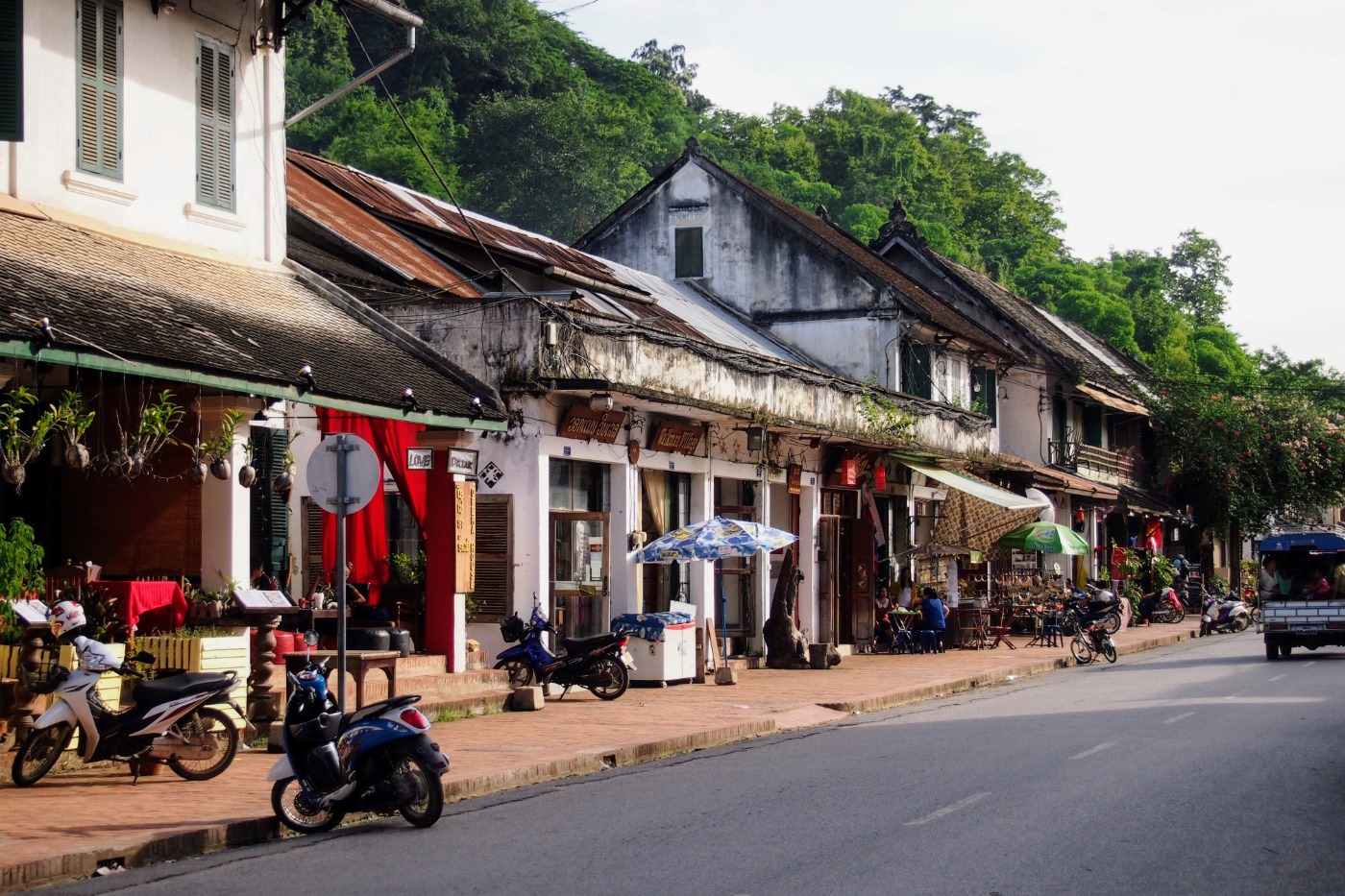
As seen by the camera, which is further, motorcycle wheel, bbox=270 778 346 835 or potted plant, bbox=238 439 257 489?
potted plant, bbox=238 439 257 489

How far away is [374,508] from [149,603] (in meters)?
5.04

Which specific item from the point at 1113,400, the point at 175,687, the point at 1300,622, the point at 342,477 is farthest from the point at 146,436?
the point at 1113,400

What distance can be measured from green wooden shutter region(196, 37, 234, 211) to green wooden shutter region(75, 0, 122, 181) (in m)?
1.12

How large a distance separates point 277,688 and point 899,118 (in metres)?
67.4

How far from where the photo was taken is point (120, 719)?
37.2 ft

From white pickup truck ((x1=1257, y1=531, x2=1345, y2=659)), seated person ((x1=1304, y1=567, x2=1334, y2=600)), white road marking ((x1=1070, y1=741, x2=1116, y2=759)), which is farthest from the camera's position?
seated person ((x1=1304, y1=567, x2=1334, y2=600))

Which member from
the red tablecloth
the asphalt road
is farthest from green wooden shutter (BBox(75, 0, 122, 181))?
the asphalt road

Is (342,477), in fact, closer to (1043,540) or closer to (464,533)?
(464,533)

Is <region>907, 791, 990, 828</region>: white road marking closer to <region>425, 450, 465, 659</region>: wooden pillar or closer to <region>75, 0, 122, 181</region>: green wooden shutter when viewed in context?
<region>425, 450, 465, 659</region>: wooden pillar

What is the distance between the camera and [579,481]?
819 inches

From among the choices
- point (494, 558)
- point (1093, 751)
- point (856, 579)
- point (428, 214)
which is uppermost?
point (428, 214)

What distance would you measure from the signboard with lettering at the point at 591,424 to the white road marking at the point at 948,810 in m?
9.70

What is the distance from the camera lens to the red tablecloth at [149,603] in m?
13.4

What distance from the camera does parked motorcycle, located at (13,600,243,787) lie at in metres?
11.2
